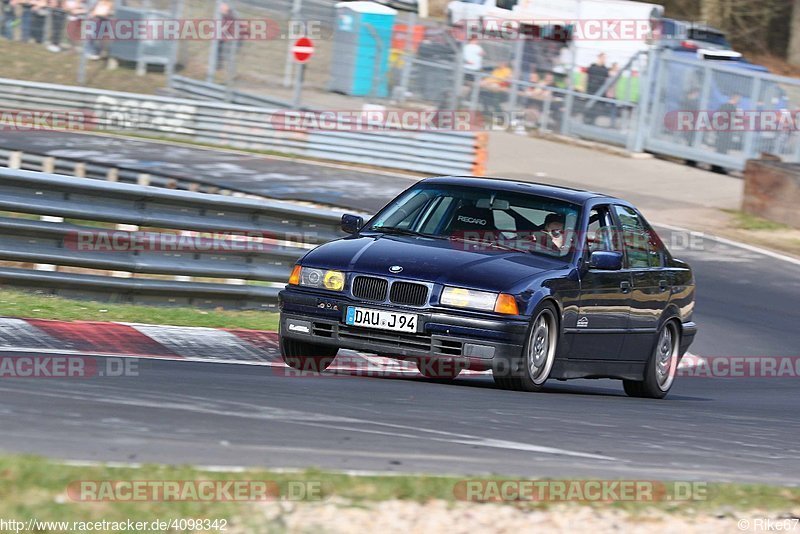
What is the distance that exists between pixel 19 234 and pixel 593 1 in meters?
30.3

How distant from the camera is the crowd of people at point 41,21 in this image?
30.5 metres

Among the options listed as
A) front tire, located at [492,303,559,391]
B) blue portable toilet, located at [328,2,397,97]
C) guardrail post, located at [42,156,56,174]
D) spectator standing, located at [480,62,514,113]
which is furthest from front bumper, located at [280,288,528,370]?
spectator standing, located at [480,62,514,113]

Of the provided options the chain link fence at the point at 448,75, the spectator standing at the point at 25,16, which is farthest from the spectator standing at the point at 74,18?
the spectator standing at the point at 25,16

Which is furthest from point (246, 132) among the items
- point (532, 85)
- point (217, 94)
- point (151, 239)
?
point (151, 239)

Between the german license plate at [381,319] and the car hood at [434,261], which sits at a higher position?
the car hood at [434,261]

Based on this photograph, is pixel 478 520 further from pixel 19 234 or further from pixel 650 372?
pixel 19 234

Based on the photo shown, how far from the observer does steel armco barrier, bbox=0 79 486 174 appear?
25.5 m

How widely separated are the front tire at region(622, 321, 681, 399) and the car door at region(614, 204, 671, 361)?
5.5 inches

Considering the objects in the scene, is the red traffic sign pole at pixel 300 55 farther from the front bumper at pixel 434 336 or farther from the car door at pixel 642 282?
the front bumper at pixel 434 336

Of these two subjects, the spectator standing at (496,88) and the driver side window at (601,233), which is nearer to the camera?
the driver side window at (601,233)

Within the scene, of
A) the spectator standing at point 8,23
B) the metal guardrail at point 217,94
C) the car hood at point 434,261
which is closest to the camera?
the car hood at point 434,261

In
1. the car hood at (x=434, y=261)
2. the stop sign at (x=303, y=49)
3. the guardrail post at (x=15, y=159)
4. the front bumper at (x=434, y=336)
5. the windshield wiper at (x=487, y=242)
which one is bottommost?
the guardrail post at (x=15, y=159)

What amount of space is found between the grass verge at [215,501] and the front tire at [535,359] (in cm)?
290

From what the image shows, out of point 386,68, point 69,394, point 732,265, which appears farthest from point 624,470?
point 386,68
